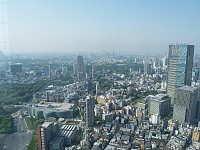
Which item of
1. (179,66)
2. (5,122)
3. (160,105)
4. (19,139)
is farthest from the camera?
(179,66)

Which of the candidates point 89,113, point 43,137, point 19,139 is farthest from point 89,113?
point 19,139

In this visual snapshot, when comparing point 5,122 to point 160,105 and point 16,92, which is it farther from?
point 160,105

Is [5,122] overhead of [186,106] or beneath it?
beneath

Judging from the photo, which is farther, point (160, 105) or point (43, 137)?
point (160, 105)

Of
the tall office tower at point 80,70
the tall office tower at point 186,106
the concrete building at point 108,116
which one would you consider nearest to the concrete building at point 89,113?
the concrete building at point 108,116

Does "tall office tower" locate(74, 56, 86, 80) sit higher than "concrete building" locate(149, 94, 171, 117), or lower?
higher

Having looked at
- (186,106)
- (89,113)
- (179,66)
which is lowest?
(89,113)

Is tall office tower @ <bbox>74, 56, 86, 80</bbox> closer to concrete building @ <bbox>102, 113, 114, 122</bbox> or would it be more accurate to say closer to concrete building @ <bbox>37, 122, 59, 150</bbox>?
concrete building @ <bbox>102, 113, 114, 122</bbox>

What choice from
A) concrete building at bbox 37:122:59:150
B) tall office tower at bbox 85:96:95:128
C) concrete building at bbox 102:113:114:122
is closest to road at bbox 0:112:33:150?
concrete building at bbox 37:122:59:150
